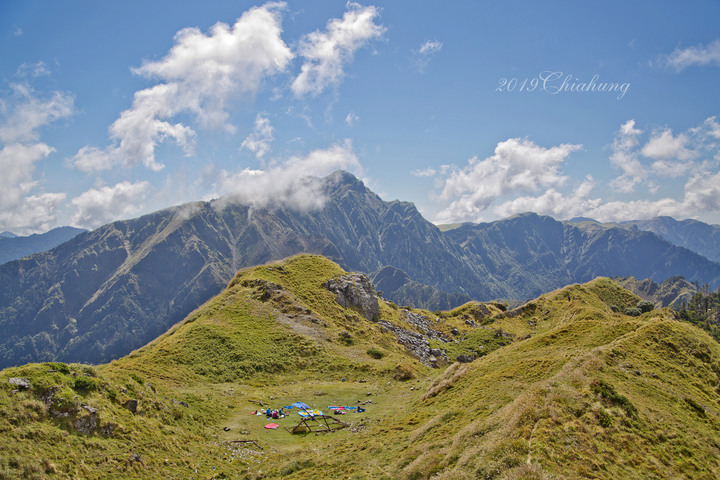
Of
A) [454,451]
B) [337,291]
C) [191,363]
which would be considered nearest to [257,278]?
[337,291]

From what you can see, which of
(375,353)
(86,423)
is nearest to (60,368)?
(86,423)

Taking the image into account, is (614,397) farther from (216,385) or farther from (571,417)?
(216,385)

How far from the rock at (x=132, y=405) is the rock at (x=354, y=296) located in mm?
61128

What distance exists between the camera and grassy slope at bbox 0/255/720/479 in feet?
59.3

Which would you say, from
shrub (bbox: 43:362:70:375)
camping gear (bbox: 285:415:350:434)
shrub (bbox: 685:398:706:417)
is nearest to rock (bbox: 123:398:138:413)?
shrub (bbox: 43:362:70:375)

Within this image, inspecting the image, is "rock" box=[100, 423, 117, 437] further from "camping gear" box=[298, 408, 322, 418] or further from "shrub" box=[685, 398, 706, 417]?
"shrub" box=[685, 398, 706, 417]

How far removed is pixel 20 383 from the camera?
2430 centimetres

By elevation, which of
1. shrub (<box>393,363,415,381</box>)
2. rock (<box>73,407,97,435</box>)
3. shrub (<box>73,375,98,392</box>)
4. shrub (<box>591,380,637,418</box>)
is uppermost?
shrub (<box>591,380,637,418</box>)

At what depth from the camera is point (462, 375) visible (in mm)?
35156

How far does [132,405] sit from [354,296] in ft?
215

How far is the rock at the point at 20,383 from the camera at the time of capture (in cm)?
Answer: 2416

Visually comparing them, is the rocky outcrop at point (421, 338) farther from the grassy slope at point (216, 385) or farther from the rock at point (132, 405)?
the rock at point (132, 405)

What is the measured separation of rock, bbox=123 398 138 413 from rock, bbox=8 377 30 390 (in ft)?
23.4

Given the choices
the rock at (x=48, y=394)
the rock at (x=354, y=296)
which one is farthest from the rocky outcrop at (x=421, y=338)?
the rock at (x=48, y=394)
